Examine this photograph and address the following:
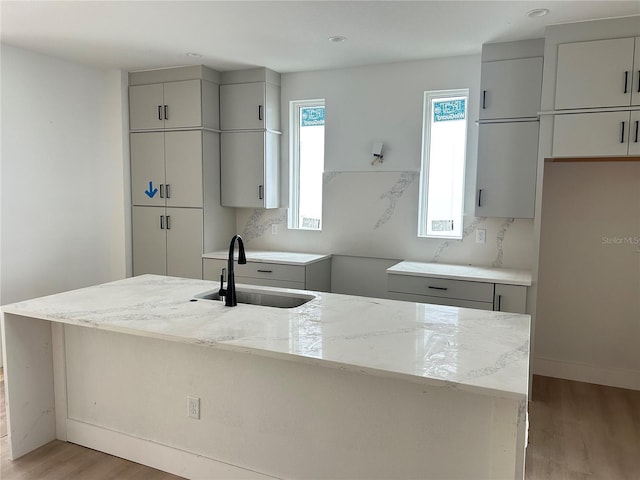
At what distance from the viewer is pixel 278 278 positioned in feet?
13.6

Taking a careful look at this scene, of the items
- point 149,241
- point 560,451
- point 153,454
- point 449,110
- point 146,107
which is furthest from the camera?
point 149,241

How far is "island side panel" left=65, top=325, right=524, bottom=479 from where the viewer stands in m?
1.79

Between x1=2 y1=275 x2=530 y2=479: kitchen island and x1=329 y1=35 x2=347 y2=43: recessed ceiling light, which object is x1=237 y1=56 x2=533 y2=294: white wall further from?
x1=2 y1=275 x2=530 y2=479: kitchen island

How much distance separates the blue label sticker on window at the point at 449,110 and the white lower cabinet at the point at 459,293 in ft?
4.75

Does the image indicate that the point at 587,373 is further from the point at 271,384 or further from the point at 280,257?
the point at 271,384

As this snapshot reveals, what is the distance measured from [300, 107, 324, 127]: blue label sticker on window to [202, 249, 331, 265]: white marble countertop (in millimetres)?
1288

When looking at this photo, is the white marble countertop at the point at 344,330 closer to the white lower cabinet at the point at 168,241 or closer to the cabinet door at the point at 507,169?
the cabinet door at the point at 507,169

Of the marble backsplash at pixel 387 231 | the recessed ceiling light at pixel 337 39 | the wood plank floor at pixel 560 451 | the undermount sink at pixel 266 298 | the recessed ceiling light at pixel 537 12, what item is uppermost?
the recessed ceiling light at pixel 337 39

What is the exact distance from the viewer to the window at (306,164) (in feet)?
15.0

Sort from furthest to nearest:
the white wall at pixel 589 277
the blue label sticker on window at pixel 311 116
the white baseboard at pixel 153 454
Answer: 1. the blue label sticker on window at pixel 311 116
2. the white wall at pixel 589 277
3. the white baseboard at pixel 153 454

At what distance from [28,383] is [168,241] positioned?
2.13 metres

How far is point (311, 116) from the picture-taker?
4.58m

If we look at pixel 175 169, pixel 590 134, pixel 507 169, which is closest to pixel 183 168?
pixel 175 169

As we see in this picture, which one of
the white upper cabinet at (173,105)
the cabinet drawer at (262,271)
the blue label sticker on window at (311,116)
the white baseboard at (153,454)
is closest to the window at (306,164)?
the blue label sticker on window at (311,116)
